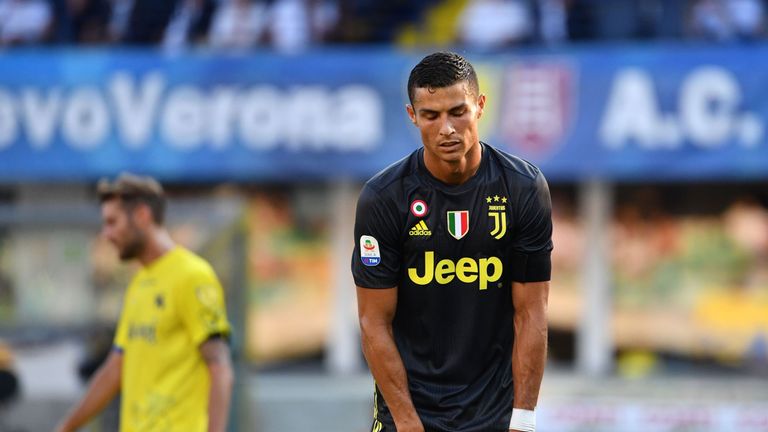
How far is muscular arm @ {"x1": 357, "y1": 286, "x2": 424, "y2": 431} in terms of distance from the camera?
444cm

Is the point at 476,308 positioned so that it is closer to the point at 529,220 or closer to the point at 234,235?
the point at 529,220

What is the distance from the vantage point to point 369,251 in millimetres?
4406

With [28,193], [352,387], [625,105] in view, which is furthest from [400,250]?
[28,193]

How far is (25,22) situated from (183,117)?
2.24 metres

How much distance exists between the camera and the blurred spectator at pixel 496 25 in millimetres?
13828

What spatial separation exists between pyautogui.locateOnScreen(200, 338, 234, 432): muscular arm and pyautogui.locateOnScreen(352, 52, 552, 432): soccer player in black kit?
1.44 meters

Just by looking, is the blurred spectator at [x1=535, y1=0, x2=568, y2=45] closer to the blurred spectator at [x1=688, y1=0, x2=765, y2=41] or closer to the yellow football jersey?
the blurred spectator at [x1=688, y1=0, x2=765, y2=41]

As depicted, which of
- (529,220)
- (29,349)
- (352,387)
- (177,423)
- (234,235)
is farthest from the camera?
(352,387)

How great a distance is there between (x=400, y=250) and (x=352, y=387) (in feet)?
33.4

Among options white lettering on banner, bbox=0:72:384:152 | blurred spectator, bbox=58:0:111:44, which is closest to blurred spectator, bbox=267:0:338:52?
white lettering on banner, bbox=0:72:384:152

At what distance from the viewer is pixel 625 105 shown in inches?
525

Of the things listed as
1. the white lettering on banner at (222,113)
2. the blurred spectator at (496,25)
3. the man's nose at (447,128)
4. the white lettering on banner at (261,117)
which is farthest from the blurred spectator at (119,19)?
the man's nose at (447,128)

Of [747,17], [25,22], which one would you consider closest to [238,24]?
[25,22]

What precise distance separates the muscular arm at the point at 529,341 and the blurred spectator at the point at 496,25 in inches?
372
